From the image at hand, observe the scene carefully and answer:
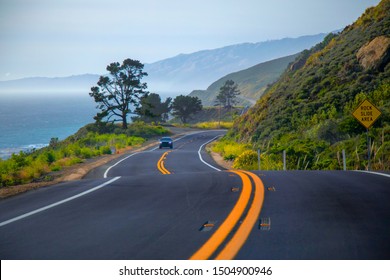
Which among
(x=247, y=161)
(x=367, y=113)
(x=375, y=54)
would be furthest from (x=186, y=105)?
(x=367, y=113)

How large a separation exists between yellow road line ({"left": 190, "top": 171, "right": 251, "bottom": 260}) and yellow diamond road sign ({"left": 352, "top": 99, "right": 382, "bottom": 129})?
10.6m

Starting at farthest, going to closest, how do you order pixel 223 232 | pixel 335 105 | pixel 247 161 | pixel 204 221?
pixel 335 105 < pixel 247 161 < pixel 204 221 < pixel 223 232

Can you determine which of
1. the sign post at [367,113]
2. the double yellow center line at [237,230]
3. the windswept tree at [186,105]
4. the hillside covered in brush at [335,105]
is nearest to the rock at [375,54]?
the hillside covered in brush at [335,105]

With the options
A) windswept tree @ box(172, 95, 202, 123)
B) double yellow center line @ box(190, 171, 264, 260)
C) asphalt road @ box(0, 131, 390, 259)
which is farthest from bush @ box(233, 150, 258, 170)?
windswept tree @ box(172, 95, 202, 123)

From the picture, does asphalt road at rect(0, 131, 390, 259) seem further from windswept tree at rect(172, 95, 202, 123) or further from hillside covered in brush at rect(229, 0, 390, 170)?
windswept tree at rect(172, 95, 202, 123)

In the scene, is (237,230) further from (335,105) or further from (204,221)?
(335,105)

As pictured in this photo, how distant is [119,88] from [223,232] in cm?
6285

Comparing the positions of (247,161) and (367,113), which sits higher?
(367,113)

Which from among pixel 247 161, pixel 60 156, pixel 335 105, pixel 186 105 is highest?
pixel 335 105

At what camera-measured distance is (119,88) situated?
219 ft
